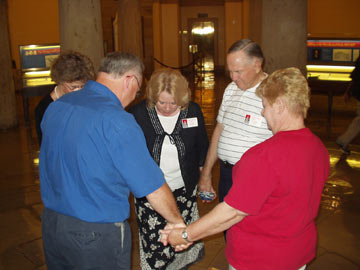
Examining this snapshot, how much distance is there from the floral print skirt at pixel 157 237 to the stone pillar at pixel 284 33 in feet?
10.1

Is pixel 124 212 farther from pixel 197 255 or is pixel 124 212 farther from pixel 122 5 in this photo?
pixel 122 5

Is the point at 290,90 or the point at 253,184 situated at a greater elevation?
the point at 290,90

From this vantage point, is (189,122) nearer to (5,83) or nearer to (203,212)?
(203,212)

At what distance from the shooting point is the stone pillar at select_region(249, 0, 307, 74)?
5625 millimetres

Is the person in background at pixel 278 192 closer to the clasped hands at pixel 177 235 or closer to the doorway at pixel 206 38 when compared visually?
the clasped hands at pixel 177 235

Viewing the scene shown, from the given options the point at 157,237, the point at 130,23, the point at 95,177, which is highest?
the point at 130,23

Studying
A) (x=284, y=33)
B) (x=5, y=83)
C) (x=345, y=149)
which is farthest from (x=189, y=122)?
(x=5, y=83)

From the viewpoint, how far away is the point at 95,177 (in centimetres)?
209

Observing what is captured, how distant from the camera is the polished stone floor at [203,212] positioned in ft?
12.6

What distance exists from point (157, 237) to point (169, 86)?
120cm

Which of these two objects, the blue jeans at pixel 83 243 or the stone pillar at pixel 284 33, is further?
the stone pillar at pixel 284 33

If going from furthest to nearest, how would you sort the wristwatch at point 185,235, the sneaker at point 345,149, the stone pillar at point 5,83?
the stone pillar at point 5,83 → the sneaker at point 345,149 → the wristwatch at point 185,235

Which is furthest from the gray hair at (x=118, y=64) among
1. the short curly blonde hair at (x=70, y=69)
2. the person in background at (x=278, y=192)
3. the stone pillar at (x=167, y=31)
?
the stone pillar at (x=167, y=31)

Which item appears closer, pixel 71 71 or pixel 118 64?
pixel 118 64
